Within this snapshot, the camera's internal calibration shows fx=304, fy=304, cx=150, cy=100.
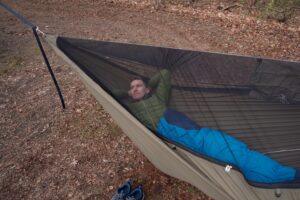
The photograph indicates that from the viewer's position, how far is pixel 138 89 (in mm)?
2365

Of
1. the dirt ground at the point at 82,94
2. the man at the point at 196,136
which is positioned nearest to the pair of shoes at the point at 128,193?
the dirt ground at the point at 82,94

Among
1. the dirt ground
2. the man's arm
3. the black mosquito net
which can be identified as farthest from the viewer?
the dirt ground

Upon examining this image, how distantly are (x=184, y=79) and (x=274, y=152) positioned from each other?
32.9 inches

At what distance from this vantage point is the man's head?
2.32 m

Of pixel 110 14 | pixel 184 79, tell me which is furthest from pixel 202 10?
pixel 184 79

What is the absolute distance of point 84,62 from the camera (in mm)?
2418

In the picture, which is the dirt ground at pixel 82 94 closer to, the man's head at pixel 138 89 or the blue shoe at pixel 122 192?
the blue shoe at pixel 122 192

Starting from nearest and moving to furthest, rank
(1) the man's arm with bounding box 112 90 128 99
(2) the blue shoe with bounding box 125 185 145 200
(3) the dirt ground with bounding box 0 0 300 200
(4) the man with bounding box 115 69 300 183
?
(4) the man with bounding box 115 69 300 183, (1) the man's arm with bounding box 112 90 128 99, (2) the blue shoe with bounding box 125 185 145 200, (3) the dirt ground with bounding box 0 0 300 200

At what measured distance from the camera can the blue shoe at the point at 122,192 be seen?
244cm

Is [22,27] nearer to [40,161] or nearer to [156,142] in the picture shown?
[40,161]

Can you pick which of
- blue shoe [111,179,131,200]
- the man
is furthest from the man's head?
blue shoe [111,179,131,200]

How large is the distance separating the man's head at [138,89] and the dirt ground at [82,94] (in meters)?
0.79

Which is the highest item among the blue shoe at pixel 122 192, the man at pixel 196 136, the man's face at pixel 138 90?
the man's face at pixel 138 90

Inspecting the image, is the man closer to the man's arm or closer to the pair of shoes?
the man's arm
